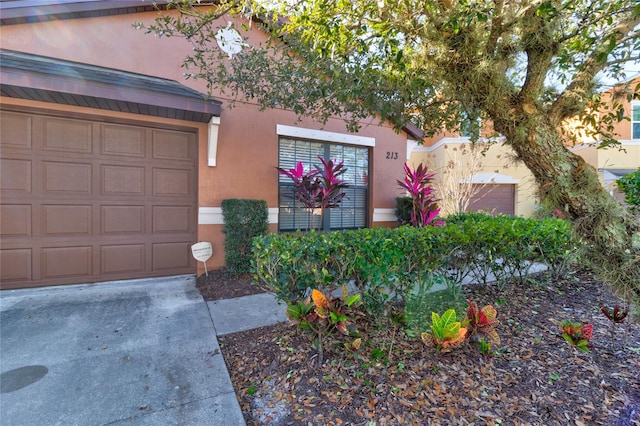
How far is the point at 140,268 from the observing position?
15.5 feet

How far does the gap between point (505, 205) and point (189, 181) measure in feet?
37.8

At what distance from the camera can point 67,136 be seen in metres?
4.27

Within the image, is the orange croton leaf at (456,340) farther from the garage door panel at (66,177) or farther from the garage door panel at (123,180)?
the garage door panel at (66,177)

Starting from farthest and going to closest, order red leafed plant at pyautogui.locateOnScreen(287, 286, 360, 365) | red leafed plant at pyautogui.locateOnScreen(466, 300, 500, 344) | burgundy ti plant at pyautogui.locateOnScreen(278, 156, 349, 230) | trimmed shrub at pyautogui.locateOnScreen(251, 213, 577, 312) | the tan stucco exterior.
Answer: burgundy ti plant at pyautogui.locateOnScreen(278, 156, 349, 230)
the tan stucco exterior
trimmed shrub at pyautogui.locateOnScreen(251, 213, 577, 312)
red leafed plant at pyautogui.locateOnScreen(466, 300, 500, 344)
red leafed plant at pyautogui.locateOnScreen(287, 286, 360, 365)

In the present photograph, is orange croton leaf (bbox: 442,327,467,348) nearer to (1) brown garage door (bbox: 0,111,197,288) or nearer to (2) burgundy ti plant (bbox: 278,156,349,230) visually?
(2) burgundy ti plant (bbox: 278,156,349,230)

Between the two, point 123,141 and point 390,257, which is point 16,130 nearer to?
point 123,141

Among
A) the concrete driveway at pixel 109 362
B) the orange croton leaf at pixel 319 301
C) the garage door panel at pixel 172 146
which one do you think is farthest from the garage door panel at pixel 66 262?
the orange croton leaf at pixel 319 301

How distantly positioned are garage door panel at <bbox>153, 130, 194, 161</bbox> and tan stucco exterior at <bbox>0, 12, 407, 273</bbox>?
21 centimetres

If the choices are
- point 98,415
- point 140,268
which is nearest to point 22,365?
point 98,415

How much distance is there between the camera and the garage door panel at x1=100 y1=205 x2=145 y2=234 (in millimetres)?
4500

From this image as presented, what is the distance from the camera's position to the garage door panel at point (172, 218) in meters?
4.82

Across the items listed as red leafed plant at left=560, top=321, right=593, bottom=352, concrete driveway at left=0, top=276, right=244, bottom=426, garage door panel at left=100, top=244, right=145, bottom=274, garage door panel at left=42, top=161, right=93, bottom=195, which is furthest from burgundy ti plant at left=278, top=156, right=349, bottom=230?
red leafed plant at left=560, top=321, right=593, bottom=352

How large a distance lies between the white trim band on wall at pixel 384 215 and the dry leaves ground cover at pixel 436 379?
3954 mm

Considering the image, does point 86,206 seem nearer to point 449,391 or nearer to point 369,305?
point 369,305
